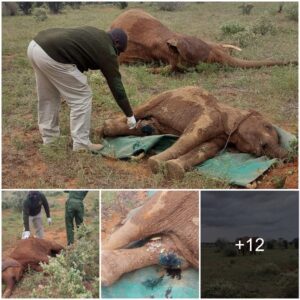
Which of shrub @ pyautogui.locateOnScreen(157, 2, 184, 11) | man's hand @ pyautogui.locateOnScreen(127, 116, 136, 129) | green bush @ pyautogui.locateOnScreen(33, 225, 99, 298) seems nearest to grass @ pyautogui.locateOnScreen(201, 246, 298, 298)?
green bush @ pyautogui.locateOnScreen(33, 225, 99, 298)

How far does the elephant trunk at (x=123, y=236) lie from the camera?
500cm

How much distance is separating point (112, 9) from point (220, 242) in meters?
8.92

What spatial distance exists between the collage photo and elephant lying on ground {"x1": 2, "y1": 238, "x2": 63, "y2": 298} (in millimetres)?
10

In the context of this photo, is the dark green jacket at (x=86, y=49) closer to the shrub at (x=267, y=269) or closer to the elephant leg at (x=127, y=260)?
the elephant leg at (x=127, y=260)

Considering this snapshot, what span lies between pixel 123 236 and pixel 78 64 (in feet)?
6.25

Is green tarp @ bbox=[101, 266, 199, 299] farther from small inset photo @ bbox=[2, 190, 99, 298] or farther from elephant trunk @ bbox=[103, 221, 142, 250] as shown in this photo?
elephant trunk @ bbox=[103, 221, 142, 250]

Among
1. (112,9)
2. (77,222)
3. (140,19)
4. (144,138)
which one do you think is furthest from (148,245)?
(112,9)

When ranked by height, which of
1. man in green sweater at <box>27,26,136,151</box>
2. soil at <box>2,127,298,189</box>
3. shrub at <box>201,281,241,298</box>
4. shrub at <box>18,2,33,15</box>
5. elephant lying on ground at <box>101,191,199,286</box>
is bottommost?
shrub at <box>201,281,241,298</box>

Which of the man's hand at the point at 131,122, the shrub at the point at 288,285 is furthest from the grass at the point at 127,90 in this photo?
the shrub at the point at 288,285

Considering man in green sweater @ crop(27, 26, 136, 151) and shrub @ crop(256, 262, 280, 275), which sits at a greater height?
man in green sweater @ crop(27, 26, 136, 151)

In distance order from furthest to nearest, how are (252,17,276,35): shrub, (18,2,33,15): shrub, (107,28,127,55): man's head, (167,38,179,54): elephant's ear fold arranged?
1. (18,2,33,15): shrub
2. (252,17,276,35): shrub
3. (167,38,179,54): elephant's ear fold
4. (107,28,127,55): man's head

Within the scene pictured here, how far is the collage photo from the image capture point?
4.89 meters

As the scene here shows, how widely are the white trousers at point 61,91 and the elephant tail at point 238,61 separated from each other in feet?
12.6

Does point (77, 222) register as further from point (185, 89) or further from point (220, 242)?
point (185, 89)
